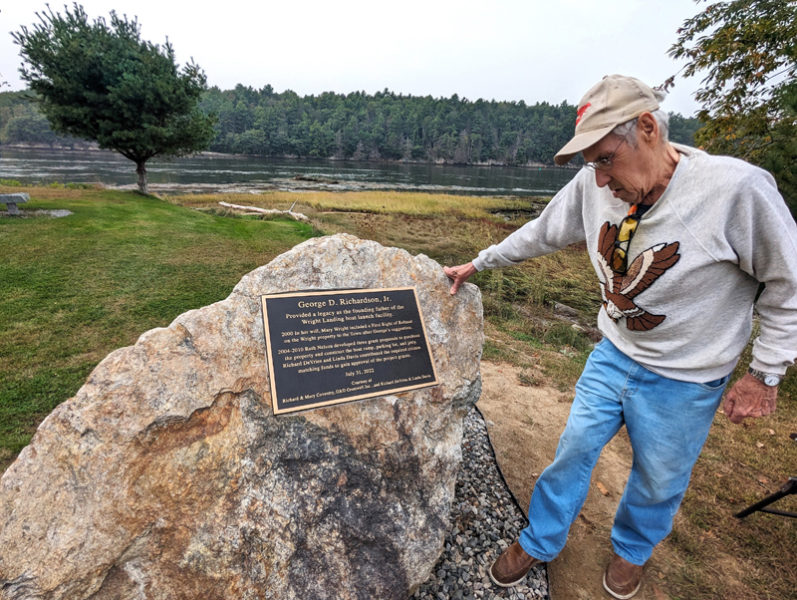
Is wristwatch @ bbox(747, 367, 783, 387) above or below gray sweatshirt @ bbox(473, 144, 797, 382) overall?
below

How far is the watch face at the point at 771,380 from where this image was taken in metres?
1.84

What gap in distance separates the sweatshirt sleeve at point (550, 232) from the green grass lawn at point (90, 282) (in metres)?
4.29

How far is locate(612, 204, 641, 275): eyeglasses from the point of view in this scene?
6.32ft

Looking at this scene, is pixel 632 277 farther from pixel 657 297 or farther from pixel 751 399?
pixel 751 399

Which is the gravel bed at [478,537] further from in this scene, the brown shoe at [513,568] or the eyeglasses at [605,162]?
the eyeglasses at [605,162]

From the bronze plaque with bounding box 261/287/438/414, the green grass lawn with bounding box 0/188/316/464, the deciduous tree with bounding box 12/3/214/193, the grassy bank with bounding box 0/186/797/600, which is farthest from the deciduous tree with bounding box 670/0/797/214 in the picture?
the deciduous tree with bounding box 12/3/214/193

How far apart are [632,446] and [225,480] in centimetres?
223

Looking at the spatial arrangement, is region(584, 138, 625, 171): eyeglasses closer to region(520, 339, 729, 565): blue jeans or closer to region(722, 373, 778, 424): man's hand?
region(520, 339, 729, 565): blue jeans

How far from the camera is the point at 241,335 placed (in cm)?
237

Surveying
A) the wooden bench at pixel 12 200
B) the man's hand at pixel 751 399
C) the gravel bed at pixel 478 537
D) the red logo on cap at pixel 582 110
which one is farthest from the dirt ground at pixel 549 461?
the wooden bench at pixel 12 200

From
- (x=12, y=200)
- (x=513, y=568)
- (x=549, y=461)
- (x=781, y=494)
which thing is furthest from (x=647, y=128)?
(x=12, y=200)

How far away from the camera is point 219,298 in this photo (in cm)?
681

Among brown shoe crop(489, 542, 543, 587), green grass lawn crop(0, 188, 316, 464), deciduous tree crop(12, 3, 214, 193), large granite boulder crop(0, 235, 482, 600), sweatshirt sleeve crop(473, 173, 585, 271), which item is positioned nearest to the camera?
large granite boulder crop(0, 235, 482, 600)

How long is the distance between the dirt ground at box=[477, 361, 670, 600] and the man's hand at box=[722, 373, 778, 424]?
153 centimetres
